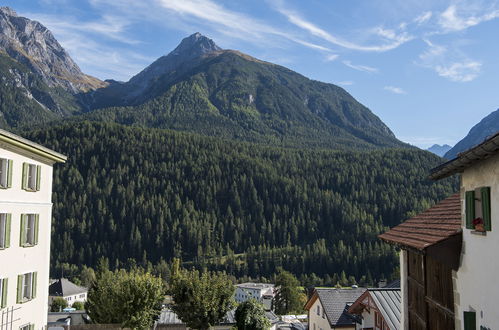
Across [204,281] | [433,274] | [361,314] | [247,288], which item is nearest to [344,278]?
[247,288]

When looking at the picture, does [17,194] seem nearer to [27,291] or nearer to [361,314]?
[27,291]

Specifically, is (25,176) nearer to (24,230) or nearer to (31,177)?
(31,177)

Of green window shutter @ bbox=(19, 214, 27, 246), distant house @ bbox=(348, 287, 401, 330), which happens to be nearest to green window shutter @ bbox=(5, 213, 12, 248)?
green window shutter @ bbox=(19, 214, 27, 246)

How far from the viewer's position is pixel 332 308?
35344 mm

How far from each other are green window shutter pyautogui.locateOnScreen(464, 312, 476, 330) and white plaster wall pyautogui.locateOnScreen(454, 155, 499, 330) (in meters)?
0.12

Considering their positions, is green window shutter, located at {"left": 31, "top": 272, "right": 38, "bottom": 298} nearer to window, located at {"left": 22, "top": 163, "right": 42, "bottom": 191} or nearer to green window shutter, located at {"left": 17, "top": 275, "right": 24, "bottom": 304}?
green window shutter, located at {"left": 17, "top": 275, "right": 24, "bottom": 304}

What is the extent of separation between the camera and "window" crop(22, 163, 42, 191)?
24.4 m

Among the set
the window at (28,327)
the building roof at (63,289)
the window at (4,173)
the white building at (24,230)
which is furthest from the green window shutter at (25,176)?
the building roof at (63,289)

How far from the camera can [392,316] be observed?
21156mm

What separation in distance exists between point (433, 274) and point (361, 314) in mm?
14356

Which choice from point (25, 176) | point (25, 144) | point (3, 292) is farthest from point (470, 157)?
point (25, 176)

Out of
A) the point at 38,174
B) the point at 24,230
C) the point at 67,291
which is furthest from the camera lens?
the point at 67,291

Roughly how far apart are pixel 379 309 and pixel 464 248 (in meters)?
12.5

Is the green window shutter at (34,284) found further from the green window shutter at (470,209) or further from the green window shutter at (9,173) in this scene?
the green window shutter at (470,209)
